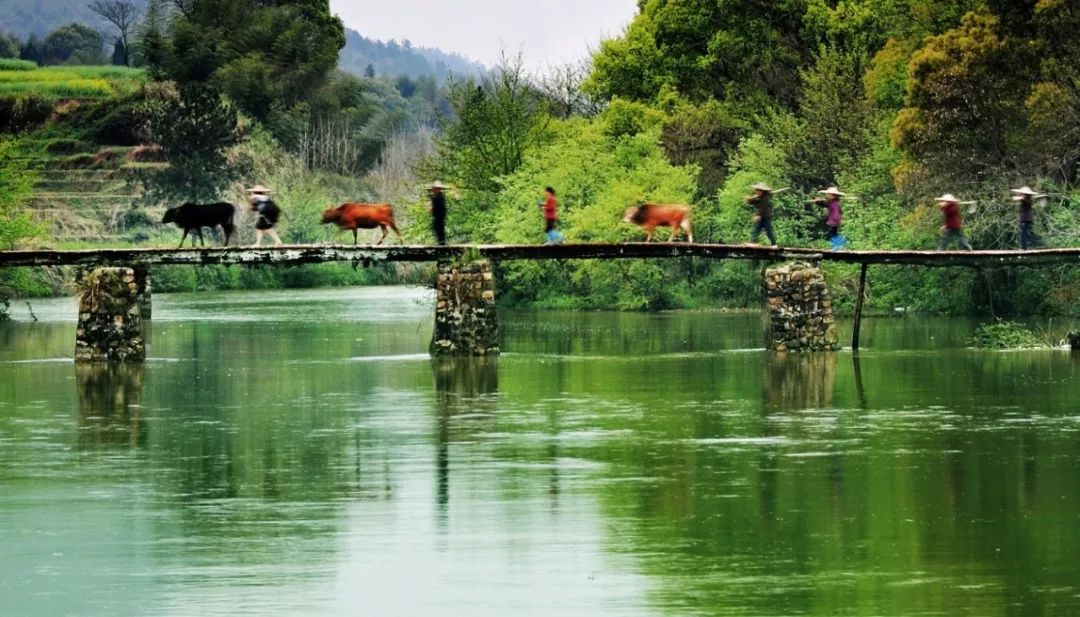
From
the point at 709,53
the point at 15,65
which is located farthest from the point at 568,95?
the point at 15,65

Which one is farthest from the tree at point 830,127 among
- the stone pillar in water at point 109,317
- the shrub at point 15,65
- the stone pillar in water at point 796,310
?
the shrub at point 15,65

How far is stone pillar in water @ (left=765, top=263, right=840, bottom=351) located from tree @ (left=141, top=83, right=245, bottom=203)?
71.7 meters

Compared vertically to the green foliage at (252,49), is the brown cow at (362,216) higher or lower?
lower

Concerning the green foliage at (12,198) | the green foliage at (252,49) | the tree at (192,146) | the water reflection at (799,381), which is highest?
the green foliage at (252,49)

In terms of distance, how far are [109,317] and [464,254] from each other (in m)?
7.19

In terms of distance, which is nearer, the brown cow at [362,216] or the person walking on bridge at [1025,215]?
the brown cow at [362,216]

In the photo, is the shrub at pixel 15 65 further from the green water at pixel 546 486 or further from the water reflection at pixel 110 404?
the water reflection at pixel 110 404

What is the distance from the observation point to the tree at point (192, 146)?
387 feet

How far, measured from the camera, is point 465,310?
48.5 m

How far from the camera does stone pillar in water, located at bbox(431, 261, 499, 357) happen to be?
158 ft

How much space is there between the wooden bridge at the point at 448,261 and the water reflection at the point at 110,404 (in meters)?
0.96

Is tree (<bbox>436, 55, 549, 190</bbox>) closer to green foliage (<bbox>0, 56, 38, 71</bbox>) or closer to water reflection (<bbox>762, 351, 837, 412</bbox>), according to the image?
water reflection (<bbox>762, 351, 837, 412</bbox>)

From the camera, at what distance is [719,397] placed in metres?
40.1

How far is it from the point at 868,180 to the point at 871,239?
2.51m
